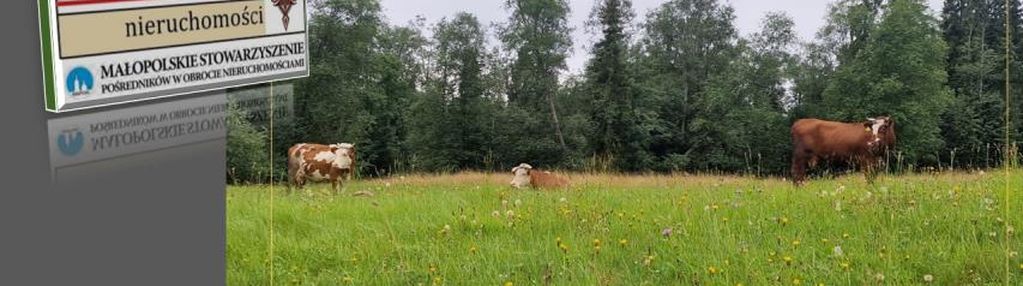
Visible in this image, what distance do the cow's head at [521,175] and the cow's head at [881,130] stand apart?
1691mm

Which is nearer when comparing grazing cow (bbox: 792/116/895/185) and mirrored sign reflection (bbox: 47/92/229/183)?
mirrored sign reflection (bbox: 47/92/229/183)

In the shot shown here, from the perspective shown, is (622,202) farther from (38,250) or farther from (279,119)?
(38,250)

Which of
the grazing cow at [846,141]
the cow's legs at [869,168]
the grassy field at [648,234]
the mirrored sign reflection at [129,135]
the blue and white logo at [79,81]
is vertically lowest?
the grassy field at [648,234]

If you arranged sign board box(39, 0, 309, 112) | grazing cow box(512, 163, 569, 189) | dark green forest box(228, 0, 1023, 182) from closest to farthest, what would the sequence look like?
sign board box(39, 0, 309, 112) < dark green forest box(228, 0, 1023, 182) < grazing cow box(512, 163, 569, 189)

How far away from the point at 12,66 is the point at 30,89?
0.20 ft

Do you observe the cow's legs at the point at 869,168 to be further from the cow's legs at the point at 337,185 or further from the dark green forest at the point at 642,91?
the cow's legs at the point at 337,185

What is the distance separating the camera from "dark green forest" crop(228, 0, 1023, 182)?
3.69m

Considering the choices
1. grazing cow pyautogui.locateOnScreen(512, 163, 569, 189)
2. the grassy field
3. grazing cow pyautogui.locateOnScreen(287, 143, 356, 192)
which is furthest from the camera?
grazing cow pyautogui.locateOnScreen(512, 163, 569, 189)

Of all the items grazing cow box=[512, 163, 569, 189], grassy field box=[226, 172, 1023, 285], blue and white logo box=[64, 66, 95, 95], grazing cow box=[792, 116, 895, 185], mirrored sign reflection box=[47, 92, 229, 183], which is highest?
blue and white logo box=[64, 66, 95, 95]

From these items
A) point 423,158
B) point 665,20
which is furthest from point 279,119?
point 665,20

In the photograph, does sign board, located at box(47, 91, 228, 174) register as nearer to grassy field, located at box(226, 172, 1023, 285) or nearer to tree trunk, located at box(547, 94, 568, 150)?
grassy field, located at box(226, 172, 1023, 285)

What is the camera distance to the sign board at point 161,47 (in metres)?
2.00

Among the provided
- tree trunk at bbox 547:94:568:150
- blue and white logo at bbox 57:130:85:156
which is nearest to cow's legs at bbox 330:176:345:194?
tree trunk at bbox 547:94:568:150

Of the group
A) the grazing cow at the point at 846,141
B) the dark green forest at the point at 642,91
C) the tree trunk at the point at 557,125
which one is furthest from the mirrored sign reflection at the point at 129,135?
the grazing cow at the point at 846,141
